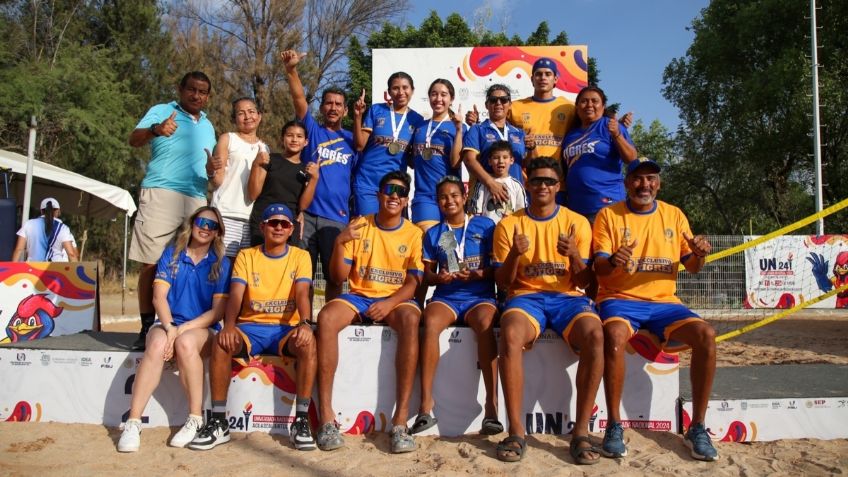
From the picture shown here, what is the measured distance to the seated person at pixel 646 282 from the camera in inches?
156

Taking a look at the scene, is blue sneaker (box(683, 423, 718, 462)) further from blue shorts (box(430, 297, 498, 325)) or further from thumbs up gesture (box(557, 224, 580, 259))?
blue shorts (box(430, 297, 498, 325))

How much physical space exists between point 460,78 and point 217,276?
25.0 ft

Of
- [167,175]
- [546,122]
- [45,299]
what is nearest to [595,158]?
[546,122]

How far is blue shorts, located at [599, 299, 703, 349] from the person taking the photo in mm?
4125

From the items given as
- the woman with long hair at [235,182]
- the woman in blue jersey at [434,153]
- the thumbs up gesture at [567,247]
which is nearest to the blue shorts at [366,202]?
the woman in blue jersey at [434,153]

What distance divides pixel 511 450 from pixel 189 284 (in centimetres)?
262

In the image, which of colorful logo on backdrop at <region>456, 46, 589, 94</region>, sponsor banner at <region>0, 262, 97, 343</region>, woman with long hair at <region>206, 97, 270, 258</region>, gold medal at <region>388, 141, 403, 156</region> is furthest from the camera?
colorful logo on backdrop at <region>456, 46, 589, 94</region>

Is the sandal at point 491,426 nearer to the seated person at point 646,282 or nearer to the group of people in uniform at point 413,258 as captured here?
the group of people in uniform at point 413,258

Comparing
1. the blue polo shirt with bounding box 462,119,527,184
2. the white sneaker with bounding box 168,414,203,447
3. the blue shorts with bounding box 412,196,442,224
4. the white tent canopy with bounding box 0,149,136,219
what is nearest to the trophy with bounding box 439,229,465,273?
the blue shorts with bounding box 412,196,442,224

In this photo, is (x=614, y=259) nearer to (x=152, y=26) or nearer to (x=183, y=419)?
(x=183, y=419)

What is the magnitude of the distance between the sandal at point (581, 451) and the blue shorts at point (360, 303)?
1385 millimetres

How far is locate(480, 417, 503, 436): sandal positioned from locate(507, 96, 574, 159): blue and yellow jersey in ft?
8.47

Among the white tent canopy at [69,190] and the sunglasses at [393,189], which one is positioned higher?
the white tent canopy at [69,190]

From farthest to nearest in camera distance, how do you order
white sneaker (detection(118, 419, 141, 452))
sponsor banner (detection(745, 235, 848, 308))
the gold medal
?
sponsor banner (detection(745, 235, 848, 308)), the gold medal, white sneaker (detection(118, 419, 141, 452))
